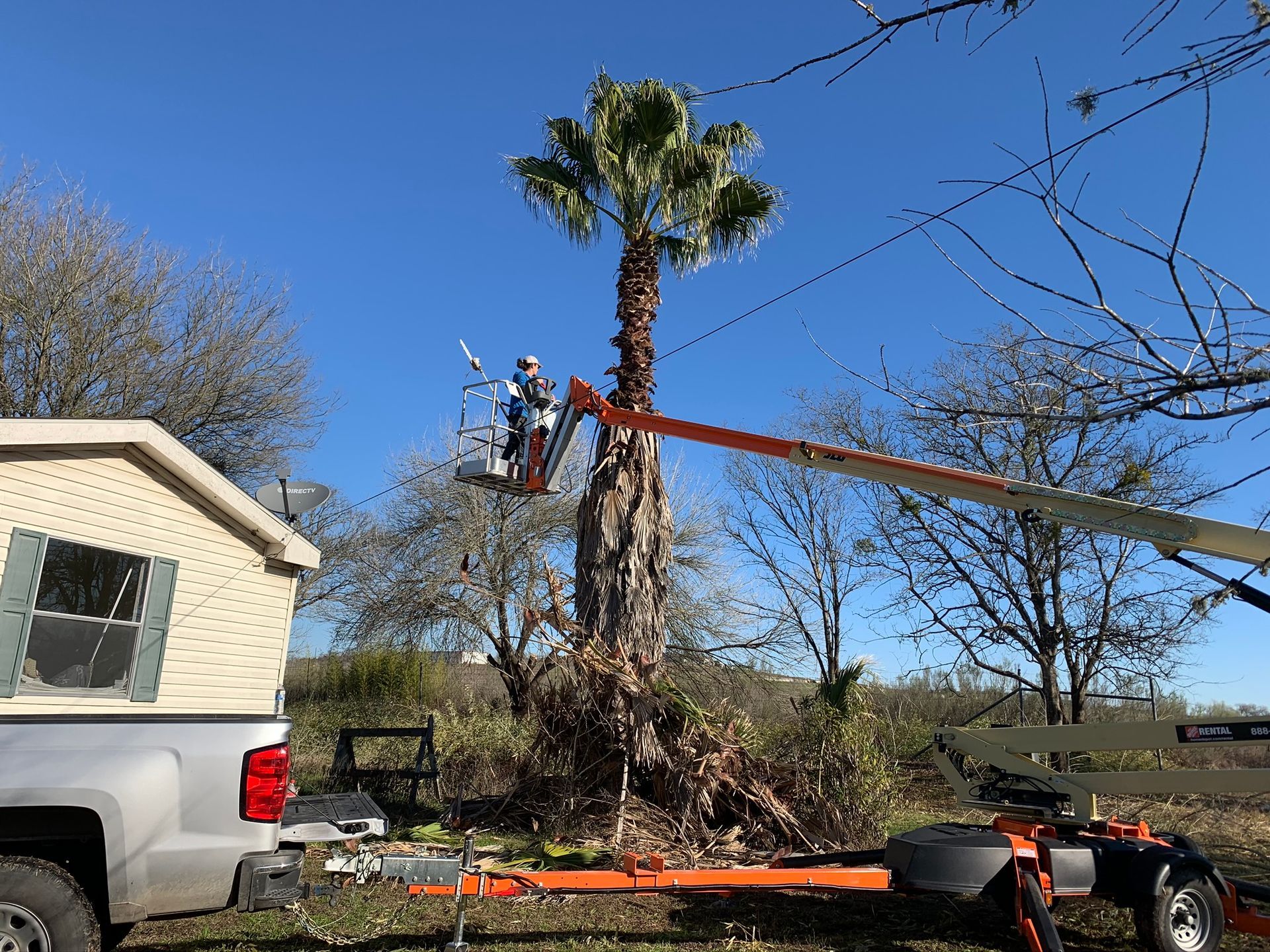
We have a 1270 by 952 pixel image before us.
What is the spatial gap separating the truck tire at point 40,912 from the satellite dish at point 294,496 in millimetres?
6951

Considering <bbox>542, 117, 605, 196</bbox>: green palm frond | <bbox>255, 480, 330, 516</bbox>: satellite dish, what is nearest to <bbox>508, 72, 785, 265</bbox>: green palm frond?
<bbox>542, 117, 605, 196</bbox>: green palm frond

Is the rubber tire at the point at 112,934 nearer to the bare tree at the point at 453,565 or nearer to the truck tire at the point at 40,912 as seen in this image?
the truck tire at the point at 40,912

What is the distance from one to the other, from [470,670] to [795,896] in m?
18.6

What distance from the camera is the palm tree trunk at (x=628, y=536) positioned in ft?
38.0

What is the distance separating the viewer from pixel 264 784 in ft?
15.0

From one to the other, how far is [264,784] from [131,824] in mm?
607

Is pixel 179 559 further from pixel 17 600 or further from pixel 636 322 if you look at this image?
pixel 636 322

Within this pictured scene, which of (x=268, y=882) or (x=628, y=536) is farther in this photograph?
(x=628, y=536)

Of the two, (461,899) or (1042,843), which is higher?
(1042,843)

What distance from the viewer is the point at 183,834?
4.37m

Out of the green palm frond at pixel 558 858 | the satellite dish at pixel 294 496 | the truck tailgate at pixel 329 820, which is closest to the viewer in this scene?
the truck tailgate at pixel 329 820

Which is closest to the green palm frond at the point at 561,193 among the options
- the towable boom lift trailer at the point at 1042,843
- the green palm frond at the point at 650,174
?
the green palm frond at the point at 650,174

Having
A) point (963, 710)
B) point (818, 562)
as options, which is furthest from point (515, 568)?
point (963, 710)

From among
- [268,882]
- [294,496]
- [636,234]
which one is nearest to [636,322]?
[636,234]
